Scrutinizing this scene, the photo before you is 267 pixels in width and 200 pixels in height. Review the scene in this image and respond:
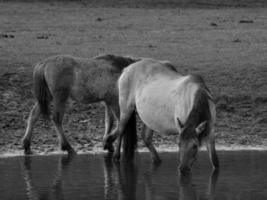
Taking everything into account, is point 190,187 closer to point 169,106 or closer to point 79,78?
point 169,106

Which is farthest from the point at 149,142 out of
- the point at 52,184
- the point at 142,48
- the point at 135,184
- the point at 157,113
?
the point at 142,48

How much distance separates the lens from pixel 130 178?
36.1 ft

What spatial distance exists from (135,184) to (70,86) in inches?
122

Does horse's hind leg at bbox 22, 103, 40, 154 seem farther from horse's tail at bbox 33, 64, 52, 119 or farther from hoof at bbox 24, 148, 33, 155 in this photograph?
horse's tail at bbox 33, 64, 52, 119

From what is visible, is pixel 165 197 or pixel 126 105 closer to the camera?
pixel 165 197

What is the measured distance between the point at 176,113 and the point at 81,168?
1.34m

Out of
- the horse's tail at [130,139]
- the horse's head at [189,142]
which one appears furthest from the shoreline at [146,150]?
the horse's head at [189,142]

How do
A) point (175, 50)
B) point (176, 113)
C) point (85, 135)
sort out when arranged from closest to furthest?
1. point (176, 113)
2. point (85, 135)
3. point (175, 50)

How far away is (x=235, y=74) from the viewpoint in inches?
661

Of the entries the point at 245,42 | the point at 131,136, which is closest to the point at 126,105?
the point at 131,136

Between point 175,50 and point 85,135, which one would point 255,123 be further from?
point 175,50

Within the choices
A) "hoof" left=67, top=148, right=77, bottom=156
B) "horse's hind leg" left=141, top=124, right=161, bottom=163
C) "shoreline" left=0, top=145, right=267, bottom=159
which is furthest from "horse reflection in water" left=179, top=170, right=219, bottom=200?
"hoof" left=67, top=148, right=77, bottom=156

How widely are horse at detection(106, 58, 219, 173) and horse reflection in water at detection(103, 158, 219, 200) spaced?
363 mm

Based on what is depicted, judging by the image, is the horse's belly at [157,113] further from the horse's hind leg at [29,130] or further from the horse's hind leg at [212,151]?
the horse's hind leg at [29,130]
